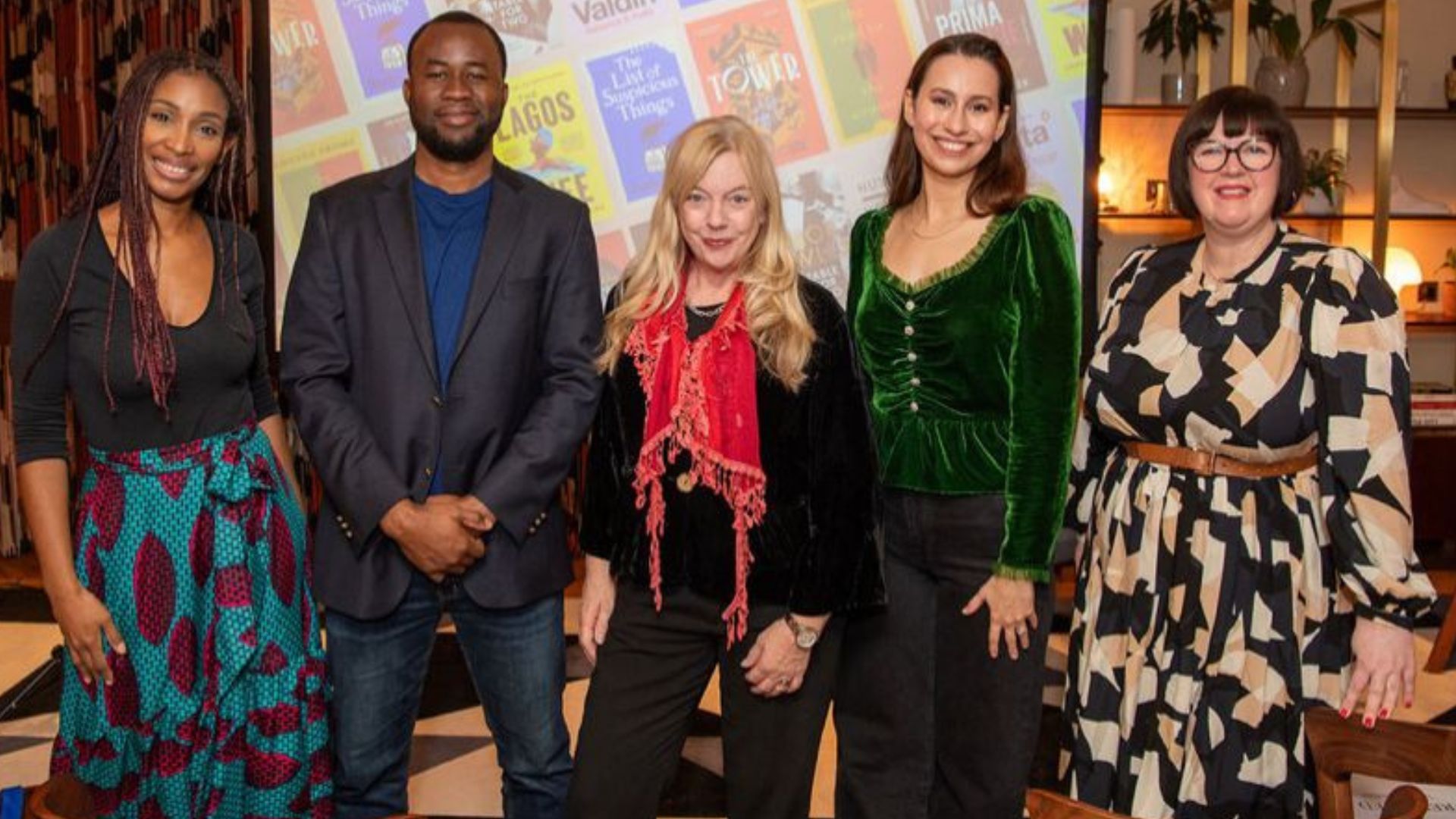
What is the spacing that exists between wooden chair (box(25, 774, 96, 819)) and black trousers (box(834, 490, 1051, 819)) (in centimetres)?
119

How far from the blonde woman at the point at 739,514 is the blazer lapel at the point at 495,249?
1.08 ft

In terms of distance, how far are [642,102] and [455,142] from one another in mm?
2427

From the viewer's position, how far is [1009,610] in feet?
6.35

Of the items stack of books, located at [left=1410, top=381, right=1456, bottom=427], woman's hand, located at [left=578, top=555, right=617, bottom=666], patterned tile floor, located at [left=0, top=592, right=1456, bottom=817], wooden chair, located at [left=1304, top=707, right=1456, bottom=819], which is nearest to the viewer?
wooden chair, located at [left=1304, top=707, right=1456, bottom=819]

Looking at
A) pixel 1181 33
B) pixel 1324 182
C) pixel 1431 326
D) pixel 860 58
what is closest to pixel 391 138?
pixel 860 58

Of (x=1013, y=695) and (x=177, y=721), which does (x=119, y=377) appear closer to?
(x=177, y=721)

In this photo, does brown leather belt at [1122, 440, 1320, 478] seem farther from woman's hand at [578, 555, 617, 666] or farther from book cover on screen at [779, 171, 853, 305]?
book cover on screen at [779, 171, 853, 305]

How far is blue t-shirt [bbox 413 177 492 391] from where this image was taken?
209cm

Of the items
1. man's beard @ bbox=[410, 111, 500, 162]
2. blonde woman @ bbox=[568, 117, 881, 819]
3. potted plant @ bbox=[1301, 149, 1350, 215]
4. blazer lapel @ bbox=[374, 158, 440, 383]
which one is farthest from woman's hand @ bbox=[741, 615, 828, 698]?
potted plant @ bbox=[1301, 149, 1350, 215]

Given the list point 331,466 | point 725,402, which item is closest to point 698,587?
point 725,402

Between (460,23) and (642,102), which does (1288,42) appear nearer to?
(642,102)

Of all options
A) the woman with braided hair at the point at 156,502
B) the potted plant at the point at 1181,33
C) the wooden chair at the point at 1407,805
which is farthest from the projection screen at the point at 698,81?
the wooden chair at the point at 1407,805

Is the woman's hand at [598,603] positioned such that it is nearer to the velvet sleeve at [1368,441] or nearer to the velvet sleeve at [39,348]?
the velvet sleeve at [39,348]

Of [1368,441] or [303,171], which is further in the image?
[303,171]
